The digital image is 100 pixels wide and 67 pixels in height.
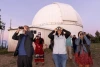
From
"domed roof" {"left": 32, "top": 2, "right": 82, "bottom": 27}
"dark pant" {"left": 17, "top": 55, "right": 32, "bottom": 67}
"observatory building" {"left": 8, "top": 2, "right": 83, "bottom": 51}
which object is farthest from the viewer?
"domed roof" {"left": 32, "top": 2, "right": 82, "bottom": 27}

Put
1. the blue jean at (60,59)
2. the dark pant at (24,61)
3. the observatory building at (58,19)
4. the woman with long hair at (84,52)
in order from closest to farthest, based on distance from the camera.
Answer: the dark pant at (24,61) < the blue jean at (60,59) < the woman with long hair at (84,52) < the observatory building at (58,19)

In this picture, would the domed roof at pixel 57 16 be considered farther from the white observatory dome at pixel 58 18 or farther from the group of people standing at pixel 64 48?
the group of people standing at pixel 64 48

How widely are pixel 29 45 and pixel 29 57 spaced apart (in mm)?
389

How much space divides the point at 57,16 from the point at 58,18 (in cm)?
40

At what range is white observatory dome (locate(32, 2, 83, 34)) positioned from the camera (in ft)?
94.5

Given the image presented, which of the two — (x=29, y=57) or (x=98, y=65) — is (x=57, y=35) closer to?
(x=29, y=57)

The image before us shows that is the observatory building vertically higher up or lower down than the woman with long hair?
higher up

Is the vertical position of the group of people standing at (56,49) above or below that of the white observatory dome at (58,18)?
below

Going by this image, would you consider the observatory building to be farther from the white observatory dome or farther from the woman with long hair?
the woman with long hair

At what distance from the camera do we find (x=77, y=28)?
3027 centimetres

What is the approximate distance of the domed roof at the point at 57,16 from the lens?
28.9 meters

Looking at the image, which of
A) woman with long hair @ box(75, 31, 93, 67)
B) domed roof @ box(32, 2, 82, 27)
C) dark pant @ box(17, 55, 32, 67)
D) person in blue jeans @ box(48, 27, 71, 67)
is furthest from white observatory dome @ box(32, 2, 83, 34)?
dark pant @ box(17, 55, 32, 67)

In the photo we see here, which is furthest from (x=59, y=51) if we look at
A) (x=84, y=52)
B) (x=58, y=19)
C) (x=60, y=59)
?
(x=58, y=19)

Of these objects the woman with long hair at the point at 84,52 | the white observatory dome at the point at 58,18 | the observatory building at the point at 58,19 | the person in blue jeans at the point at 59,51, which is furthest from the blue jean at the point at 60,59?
the white observatory dome at the point at 58,18
